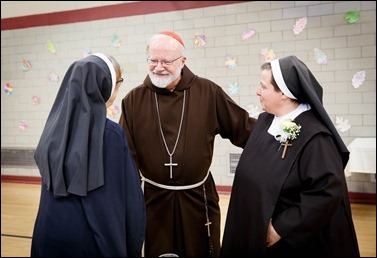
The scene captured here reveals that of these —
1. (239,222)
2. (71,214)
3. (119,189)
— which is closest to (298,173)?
(239,222)

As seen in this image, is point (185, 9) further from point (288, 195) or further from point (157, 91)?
point (288, 195)

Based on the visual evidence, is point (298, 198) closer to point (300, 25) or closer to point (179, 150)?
point (179, 150)

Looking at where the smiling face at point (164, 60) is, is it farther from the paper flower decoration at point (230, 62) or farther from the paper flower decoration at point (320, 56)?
the paper flower decoration at point (320, 56)

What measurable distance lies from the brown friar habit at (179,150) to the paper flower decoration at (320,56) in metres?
1.59

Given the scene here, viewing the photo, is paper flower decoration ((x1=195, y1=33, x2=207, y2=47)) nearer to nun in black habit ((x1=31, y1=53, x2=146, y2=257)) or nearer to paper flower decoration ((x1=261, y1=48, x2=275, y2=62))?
paper flower decoration ((x1=261, y1=48, x2=275, y2=62))

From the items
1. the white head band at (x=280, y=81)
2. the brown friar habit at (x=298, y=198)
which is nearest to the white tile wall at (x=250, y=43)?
the white head band at (x=280, y=81)

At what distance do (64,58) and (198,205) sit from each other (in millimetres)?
2754

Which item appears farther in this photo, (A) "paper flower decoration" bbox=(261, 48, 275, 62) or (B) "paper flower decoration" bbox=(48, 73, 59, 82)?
(B) "paper flower decoration" bbox=(48, 73, 59, 82)

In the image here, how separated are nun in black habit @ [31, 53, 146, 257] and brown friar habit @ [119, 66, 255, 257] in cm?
69

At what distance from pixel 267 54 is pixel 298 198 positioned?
2142 millimetres

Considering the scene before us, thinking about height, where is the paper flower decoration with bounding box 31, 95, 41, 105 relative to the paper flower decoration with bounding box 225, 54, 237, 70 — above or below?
below

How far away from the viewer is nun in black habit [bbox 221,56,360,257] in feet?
5.24

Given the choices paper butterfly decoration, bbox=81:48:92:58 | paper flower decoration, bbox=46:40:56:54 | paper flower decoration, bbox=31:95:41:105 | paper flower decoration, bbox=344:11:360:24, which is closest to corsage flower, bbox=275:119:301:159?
paper flower decoration, bbox=344:11:360:24

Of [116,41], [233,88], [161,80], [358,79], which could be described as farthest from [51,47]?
[358,79]
